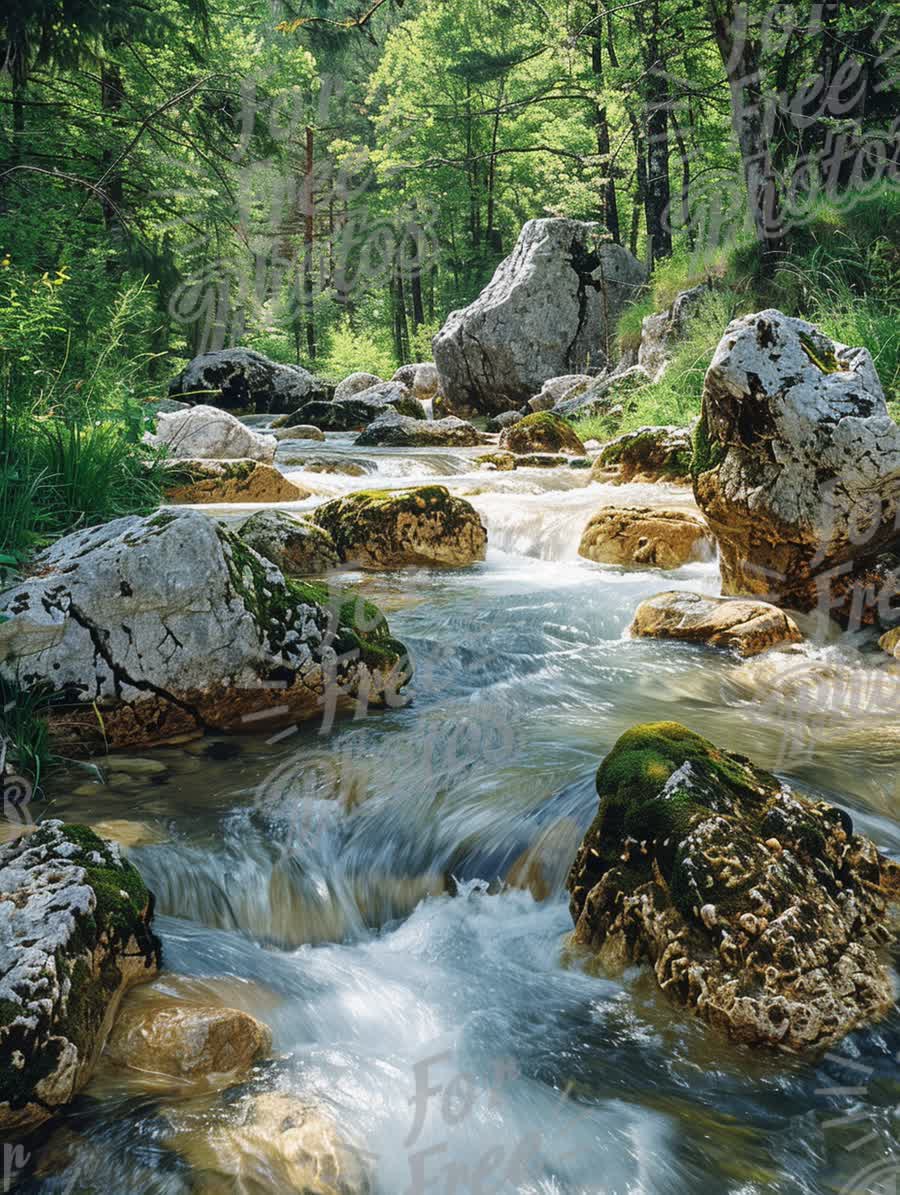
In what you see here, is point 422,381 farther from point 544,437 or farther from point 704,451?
point 704,451

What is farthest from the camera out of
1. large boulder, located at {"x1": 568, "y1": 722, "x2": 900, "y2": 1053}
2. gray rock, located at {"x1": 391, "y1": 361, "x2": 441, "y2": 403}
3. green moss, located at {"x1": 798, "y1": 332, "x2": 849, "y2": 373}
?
gray rock, located at {"x1": 391, "y1": 361, "x2": 441, "y2": 403}

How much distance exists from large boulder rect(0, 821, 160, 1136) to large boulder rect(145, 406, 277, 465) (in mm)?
10603

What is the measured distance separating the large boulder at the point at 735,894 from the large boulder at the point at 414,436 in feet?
46.4

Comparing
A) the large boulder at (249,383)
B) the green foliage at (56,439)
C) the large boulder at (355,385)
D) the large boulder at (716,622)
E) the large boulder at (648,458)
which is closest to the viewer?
the green foliage at (56,439)

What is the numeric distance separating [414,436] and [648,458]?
21.9ft

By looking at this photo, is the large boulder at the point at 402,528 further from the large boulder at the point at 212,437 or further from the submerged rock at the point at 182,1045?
the submerged rock at the point at 182,1045

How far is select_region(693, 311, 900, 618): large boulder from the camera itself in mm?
6125

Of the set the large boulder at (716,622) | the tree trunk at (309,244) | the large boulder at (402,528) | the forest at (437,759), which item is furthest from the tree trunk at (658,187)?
the tree trunk at (309,244)

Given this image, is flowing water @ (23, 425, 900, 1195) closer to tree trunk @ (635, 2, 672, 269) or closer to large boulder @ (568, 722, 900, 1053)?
large boulder @ (568, 722, 900, 1053)

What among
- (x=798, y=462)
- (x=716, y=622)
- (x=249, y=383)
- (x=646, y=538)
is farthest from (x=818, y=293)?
(x=249, y=383)

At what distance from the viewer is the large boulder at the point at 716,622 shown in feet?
19.9

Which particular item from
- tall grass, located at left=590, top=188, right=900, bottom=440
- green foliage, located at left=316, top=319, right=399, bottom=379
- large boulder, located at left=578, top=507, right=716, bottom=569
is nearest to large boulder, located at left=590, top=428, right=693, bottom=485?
→ tall grass, located at left=590, top=188, right=900, bottom=440

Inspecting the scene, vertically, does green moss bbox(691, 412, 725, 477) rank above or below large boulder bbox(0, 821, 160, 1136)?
above

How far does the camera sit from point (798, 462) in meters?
6.22
